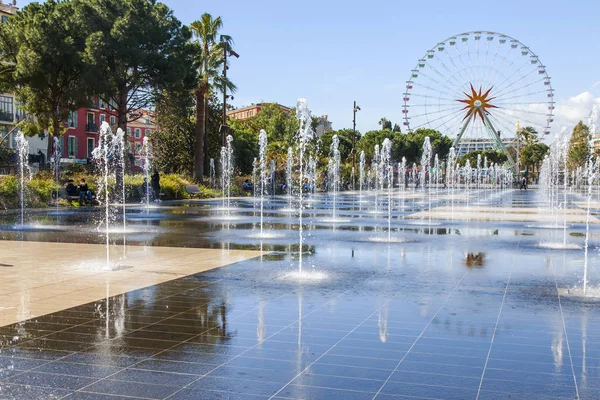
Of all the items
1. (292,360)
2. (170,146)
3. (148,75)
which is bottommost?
(292,360)

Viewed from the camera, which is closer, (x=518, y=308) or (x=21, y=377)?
(x=21, y=377)

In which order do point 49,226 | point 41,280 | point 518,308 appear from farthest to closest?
1. point 49,226
2. point 41,280
3. point 518,308

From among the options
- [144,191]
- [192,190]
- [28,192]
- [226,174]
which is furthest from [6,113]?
[28,192]

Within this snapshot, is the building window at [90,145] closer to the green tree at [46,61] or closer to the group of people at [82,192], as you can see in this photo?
the green tree at [46,61]

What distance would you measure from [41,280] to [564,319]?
6211 millimetres

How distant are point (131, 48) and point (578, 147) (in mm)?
78689

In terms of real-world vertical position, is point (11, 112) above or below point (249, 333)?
above

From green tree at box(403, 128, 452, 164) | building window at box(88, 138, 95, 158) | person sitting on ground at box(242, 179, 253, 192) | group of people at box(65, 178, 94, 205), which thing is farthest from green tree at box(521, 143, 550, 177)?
group of people at box(65, 178, 94, 205)

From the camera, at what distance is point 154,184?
33188mm

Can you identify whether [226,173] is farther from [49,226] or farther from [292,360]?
[292,360]

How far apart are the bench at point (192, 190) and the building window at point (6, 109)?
2514 cm

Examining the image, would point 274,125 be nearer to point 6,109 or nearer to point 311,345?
point 6,109

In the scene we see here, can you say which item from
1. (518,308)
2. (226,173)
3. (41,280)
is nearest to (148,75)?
(226,173)

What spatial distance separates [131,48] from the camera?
35.3 metres
